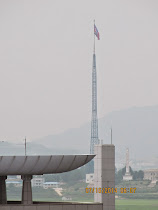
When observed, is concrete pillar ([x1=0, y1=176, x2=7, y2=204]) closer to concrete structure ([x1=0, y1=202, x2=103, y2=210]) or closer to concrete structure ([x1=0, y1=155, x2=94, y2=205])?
concrete structure ([x1=0, y1=155, x2=94, y2=205])

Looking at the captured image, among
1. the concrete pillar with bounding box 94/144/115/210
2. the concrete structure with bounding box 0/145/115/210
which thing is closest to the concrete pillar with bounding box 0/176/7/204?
the concrete structure with bounding box 0/145/115/210

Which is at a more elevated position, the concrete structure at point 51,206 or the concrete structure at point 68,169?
the concrete structure at point 68,169

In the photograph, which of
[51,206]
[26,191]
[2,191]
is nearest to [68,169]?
[51,206]

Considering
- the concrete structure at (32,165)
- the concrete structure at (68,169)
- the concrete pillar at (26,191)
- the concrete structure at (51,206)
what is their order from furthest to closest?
the concrete pillar at (26,191)
the concrete structure at (51,206)
the concrete structure at (68,169)
the concrete structure at (32,165)

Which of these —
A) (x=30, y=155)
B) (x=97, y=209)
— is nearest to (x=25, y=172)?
(x=30, y=155)

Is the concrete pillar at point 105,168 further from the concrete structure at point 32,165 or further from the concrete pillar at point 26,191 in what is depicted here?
the concrete pillar at point 26,191

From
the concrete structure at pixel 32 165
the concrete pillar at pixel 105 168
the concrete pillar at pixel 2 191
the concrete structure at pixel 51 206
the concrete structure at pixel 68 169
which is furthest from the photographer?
the concrete pillar at pixel 105 168

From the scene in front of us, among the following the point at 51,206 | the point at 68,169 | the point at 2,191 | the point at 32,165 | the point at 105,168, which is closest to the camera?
the point at 32,165

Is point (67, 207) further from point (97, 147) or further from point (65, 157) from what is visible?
point (97, 147)

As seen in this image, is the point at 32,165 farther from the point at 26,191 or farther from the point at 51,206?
the point at 51,206

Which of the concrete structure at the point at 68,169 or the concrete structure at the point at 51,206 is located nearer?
the concrete structure at the point at 68,169

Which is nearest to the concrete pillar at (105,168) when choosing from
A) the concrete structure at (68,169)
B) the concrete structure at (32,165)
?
the concrete structure at (68,169)

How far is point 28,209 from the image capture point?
152ft

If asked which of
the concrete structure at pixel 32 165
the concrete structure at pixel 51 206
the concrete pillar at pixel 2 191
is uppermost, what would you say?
the concrete structure at pixel 32 165
